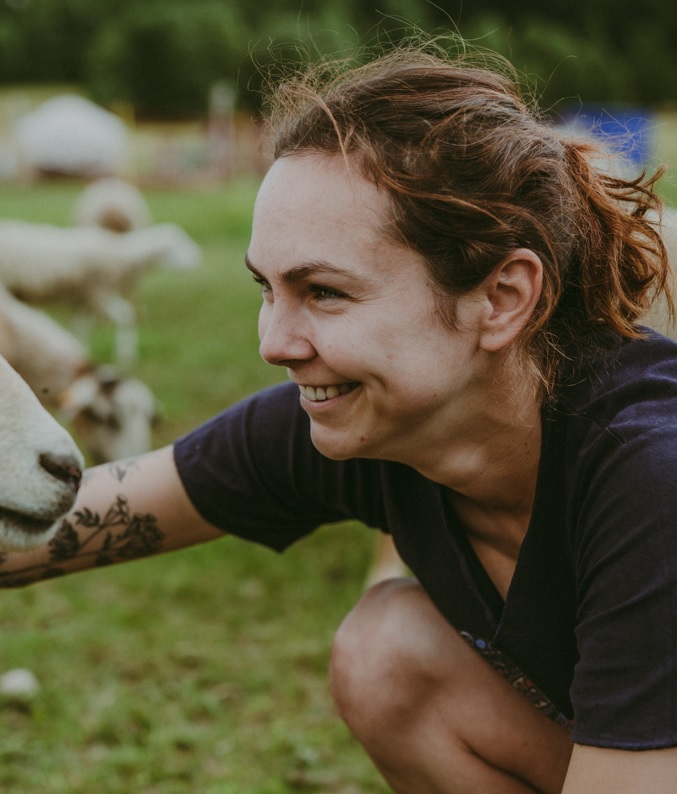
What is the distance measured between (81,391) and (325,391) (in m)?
3.83

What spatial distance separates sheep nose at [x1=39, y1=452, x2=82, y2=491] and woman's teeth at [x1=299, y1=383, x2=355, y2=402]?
0.41m

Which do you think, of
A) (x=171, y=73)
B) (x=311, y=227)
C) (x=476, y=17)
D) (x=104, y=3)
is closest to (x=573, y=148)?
(x=311, y=227)

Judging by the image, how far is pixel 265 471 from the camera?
6.01 feet

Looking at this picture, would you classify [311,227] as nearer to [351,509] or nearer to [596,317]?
[596,317]

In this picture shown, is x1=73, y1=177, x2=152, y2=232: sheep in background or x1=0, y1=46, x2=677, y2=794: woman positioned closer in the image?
x1=0, y1=46, x2=677, y2=794: woman

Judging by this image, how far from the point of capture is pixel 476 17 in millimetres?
49906

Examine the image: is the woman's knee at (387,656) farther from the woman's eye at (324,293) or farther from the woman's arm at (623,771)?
the woman's eye at (324,293)

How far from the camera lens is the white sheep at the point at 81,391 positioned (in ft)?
16.7

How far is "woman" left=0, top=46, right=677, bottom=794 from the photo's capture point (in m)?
1.31

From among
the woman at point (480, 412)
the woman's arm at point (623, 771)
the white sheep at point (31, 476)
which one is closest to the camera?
the woman's arm at point (623, 771)

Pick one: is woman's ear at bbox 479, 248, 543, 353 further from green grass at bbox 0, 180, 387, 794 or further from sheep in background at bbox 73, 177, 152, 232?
sheep in background at bbox 73, 177, 152, 232

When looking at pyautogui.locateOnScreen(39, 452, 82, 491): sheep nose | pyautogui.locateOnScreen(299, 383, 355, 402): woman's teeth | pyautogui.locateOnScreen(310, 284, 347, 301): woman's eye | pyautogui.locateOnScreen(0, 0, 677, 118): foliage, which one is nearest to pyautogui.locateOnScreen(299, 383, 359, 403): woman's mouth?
pyautogui.locateOnScreen(299, 383, 355, 402): woman's teeth

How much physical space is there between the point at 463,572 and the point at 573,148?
2.27ft

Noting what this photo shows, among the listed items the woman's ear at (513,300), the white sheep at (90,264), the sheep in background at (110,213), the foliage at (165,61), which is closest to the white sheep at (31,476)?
the woman's ear at (513,300)
